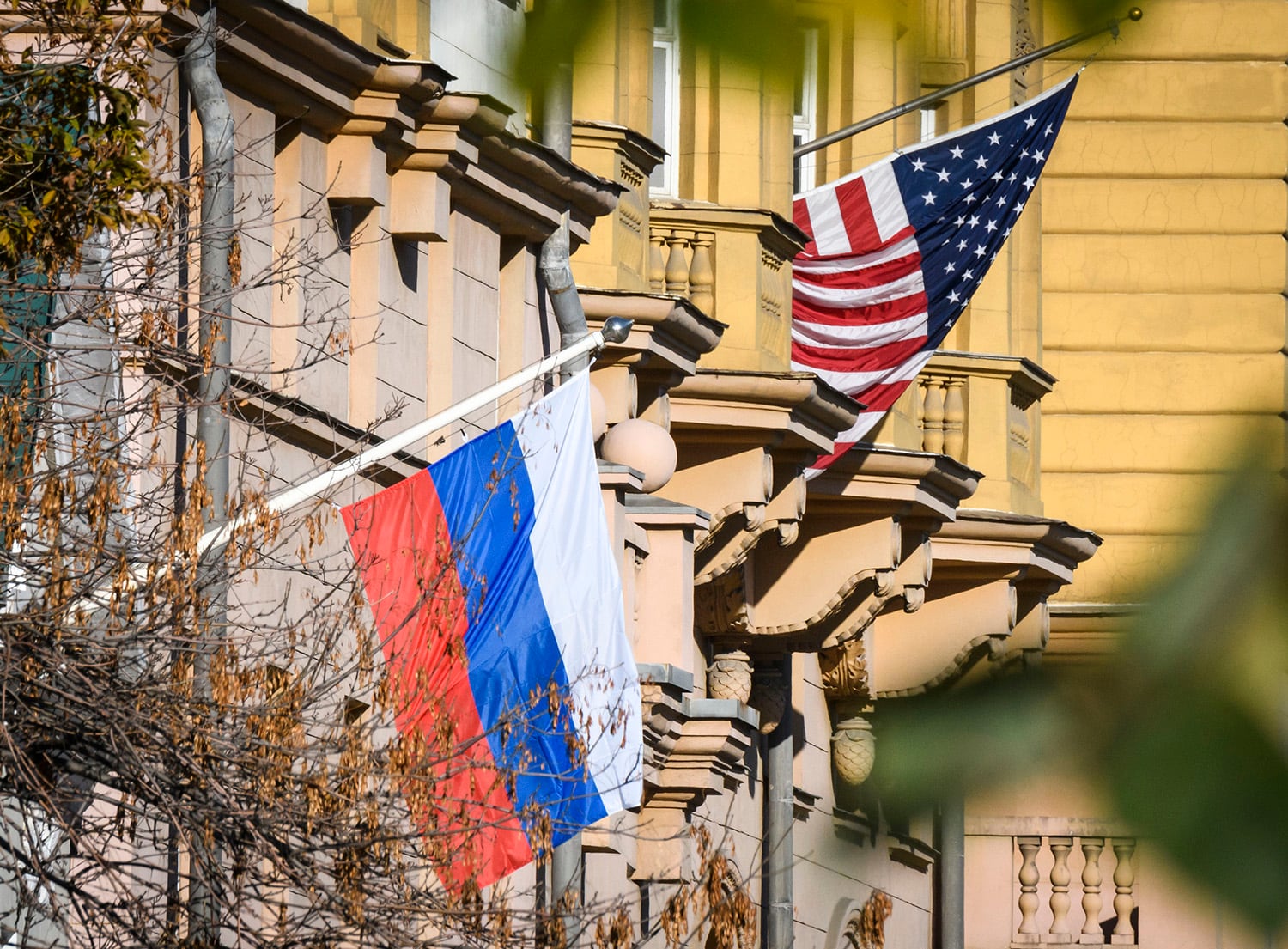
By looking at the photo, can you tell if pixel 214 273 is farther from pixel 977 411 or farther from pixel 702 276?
pixel 977 411

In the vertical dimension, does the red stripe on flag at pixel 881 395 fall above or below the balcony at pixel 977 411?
below

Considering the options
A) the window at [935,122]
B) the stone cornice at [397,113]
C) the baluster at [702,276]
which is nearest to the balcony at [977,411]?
the window at [935,122]

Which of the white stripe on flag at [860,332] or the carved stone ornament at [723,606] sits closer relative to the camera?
the white stripe on flag at [860,332]

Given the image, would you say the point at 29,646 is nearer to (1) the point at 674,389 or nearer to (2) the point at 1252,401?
(2) the point at 1252,401

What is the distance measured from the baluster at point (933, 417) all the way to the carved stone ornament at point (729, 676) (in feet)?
8.59

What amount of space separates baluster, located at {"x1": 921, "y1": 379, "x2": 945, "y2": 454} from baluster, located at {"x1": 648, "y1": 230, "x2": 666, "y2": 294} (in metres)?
5.05

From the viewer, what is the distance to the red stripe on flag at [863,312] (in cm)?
1769

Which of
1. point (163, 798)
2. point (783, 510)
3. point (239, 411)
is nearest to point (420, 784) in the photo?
point (163, 798)

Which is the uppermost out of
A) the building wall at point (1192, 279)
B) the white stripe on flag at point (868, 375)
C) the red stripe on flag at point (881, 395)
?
the white stripe on flag at point (868, 375)

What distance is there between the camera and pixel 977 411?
76.4 ft

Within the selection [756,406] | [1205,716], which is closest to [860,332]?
[756,406]

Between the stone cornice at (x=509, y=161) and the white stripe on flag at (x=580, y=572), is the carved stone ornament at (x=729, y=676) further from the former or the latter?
the white stripe on flag at (x=580, y=572)

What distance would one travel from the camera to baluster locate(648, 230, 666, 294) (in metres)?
18.1

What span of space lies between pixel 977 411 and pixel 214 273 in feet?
41.5
